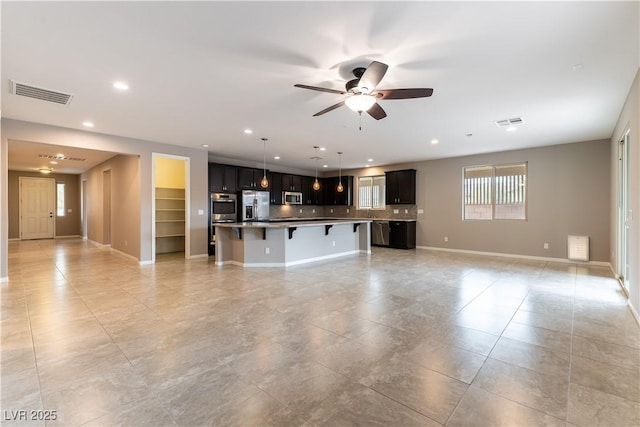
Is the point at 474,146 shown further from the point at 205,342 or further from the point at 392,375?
the point at 205,342

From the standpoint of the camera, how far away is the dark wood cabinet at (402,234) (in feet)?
27.5

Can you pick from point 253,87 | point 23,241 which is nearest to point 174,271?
point 253,87

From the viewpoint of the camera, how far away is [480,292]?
4.05 meters

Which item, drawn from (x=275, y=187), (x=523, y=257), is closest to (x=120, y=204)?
(x=275, y=187)

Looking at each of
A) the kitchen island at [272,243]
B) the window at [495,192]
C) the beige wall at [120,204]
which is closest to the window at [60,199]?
the beige wall at [120,204]

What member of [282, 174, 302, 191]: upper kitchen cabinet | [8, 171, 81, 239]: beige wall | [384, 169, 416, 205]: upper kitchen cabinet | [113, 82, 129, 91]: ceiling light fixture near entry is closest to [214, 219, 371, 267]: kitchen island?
[113, 82, 129, 91]: ceiling light fixture near entry

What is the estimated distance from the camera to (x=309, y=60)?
280cm

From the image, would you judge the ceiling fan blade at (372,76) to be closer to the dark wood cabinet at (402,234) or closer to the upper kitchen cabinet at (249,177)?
the upper kitchen cabinet at (249,177)

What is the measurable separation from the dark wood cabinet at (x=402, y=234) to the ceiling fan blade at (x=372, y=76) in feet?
20.0

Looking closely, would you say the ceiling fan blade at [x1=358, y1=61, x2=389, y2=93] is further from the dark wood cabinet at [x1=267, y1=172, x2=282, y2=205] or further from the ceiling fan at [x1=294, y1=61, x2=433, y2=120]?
the dark wood cabinet at [x1=267, y1=172, x2=282, y2=205]

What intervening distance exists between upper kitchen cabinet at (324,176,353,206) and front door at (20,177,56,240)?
32.8 feet

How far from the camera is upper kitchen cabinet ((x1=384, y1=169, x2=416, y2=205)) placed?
8.64 metres

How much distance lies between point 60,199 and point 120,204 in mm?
6056

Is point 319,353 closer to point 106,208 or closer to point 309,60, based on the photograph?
point 309,60
